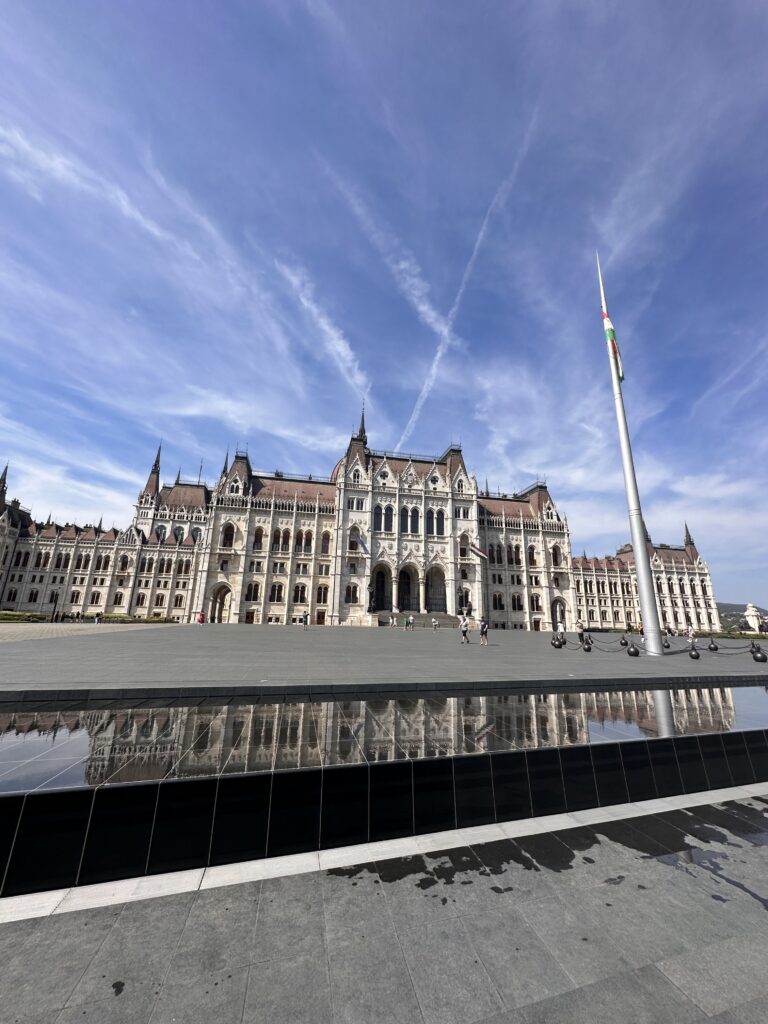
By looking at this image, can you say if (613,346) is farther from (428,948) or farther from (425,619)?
(425,619)

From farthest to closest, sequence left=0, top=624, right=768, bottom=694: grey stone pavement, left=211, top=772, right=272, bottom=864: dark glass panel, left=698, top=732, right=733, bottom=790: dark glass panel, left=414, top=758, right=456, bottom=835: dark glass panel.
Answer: left=0, top=624, right=768, bottom=694: grey stone pavement < left=698, top=732, right=733, bottom=790: dark glass panel < left=414, top=758, right=456, bottom=835: dark glass panel < left=211, top=772, right=272, bottom=864: dark glass panel

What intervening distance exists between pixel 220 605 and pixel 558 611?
154 ft

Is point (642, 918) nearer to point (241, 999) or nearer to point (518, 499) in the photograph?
point (241, 999)

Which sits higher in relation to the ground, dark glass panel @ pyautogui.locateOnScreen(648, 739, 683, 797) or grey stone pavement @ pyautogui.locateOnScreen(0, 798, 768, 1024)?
dark glass panel @ pyautogui.locateOnScreen(648, 739, 683, 797)

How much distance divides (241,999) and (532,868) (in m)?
2.79

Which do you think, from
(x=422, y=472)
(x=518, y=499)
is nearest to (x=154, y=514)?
(x=422, y=472)

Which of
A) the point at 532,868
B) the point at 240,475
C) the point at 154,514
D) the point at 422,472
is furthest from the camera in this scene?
the point at 154,514

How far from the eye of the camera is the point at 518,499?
236 feet

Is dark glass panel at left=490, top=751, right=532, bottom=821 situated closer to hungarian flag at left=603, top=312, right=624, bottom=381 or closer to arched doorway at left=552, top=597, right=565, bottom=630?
hungarian flag at left=603, top=312, right=624, bottom=381

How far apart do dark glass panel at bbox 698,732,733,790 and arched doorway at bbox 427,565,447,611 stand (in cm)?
4875

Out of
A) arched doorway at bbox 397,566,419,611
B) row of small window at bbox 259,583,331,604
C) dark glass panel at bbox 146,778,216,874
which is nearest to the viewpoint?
dark glass panel at bbox 146,778,216,874

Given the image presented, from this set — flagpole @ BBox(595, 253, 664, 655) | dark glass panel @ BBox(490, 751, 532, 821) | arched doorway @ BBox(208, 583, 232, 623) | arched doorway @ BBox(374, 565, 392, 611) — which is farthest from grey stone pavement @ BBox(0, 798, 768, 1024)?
arched doorway @ BBox(208, 583, 232, 623)

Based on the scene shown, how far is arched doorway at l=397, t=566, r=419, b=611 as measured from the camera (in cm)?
5497

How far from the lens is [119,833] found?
13.6 feet
